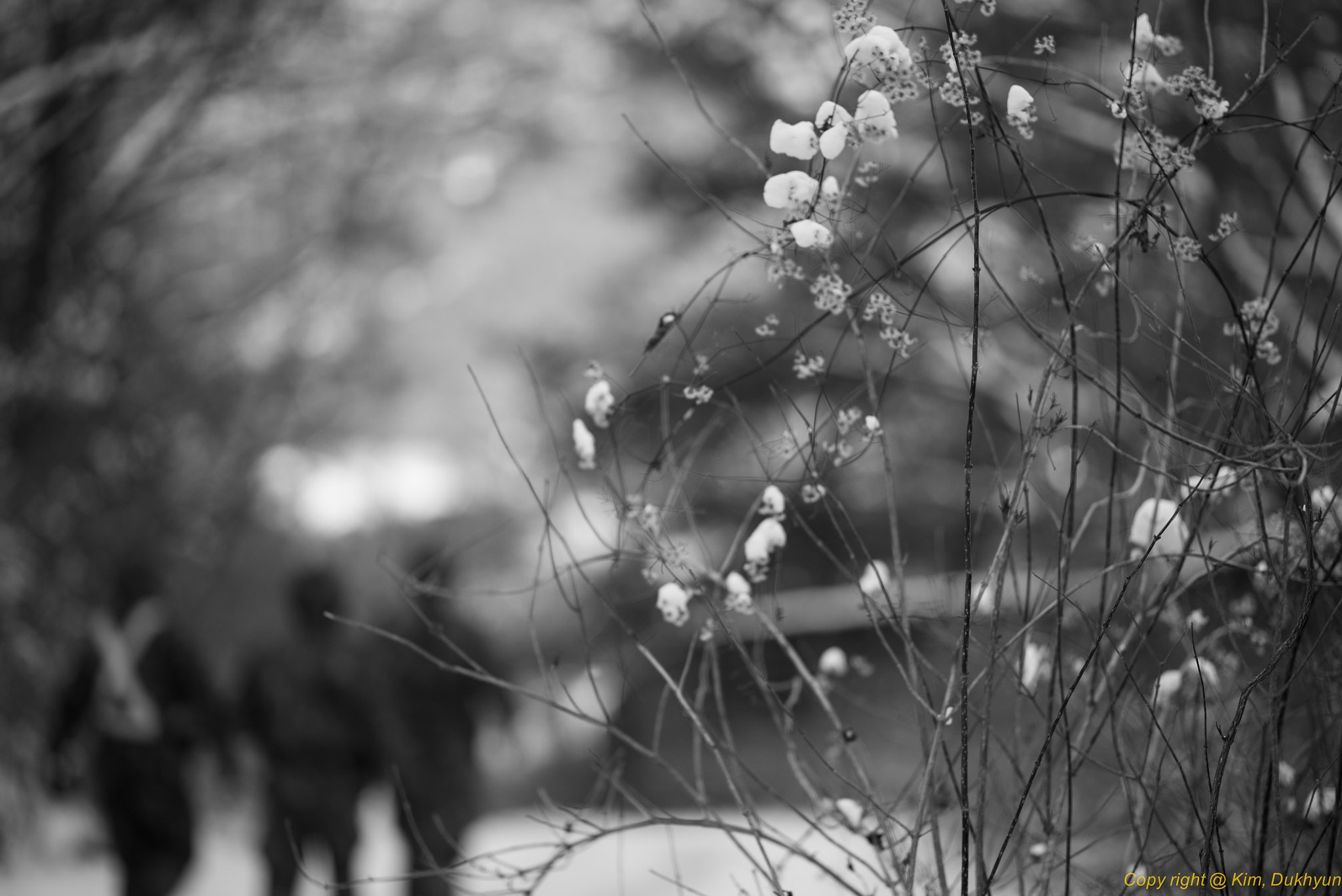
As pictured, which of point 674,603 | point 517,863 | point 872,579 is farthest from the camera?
point 517,863

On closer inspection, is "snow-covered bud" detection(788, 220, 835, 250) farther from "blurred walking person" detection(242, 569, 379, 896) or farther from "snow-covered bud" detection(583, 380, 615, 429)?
"blurred walking person" detection(242, 569, 379, 896)

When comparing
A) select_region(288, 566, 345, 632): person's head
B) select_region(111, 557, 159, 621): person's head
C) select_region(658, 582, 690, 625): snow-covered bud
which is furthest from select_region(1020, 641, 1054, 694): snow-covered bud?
select_region(111, 557, 159, 621): person's head

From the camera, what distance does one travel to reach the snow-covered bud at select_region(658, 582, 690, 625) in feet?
7.22

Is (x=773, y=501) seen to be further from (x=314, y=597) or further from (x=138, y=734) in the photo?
(x=138, y=734)

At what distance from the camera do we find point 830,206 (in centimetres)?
209

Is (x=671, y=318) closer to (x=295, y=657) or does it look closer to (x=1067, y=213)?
(x=1067, y=213)

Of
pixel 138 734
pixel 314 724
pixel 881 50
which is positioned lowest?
pixel 314 724

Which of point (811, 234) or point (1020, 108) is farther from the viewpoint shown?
point (1020, 108)

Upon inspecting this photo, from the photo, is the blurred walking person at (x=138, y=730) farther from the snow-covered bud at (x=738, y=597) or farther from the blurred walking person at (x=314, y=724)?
the snow-covered bud at (x=738, y=597)

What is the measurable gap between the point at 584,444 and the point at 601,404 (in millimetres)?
91

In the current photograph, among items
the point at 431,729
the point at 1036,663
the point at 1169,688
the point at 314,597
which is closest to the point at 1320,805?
the point at 1169,688

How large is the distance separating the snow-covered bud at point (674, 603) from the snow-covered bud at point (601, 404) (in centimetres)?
33

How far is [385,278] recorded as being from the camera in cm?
1536

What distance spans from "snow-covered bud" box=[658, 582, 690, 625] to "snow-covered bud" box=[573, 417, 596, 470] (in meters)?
0.29
